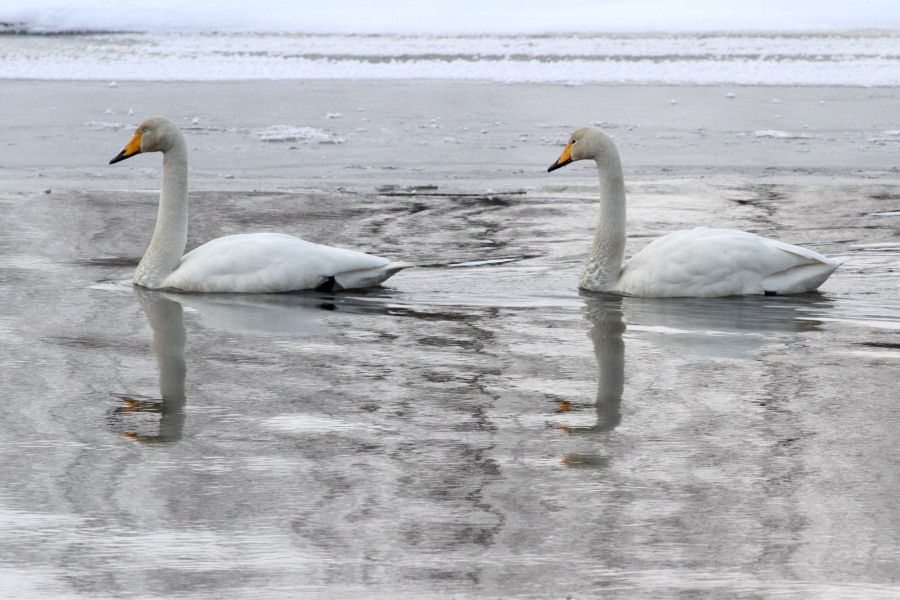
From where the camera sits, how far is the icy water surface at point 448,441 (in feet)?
11.1

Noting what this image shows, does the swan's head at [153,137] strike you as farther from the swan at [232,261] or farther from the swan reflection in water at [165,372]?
the swan reflection in water at [165,372]

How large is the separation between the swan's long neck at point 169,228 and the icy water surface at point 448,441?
0.72ft

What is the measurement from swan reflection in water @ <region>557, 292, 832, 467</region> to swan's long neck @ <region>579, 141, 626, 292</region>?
0.35ft

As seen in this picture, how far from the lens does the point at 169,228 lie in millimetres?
7531

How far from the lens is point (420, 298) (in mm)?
7188

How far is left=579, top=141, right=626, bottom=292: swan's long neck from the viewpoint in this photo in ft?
24.4

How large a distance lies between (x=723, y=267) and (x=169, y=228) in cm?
308

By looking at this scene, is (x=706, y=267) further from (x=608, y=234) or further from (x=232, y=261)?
(x=232, y=261)

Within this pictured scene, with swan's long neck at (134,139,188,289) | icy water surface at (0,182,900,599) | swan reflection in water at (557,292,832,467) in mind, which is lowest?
swan reflection in water at (557,292,832,467)

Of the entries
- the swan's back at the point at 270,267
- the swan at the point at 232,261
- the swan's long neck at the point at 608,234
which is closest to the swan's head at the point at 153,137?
the swan at the point at 232,261

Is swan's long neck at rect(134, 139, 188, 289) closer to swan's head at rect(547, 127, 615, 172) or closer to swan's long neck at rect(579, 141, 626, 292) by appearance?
swan's head at rect(547, 127, 615, 172)

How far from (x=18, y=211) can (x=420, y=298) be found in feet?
14.2

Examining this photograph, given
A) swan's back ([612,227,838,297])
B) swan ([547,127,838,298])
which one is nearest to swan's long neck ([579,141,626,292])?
swan ([547,127,838,298])

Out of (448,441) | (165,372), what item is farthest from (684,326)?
(165,372)
